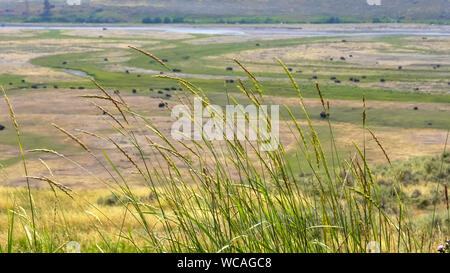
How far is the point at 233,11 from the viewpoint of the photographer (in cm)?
11994

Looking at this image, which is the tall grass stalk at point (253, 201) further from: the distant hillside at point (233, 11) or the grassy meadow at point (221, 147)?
the distant hillside at point (233, 11)

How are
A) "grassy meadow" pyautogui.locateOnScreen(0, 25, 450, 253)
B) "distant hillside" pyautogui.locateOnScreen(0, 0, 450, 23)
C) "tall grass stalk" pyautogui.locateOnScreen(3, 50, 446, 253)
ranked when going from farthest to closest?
"distant hillside" pyautogui.locateOnScreen(0, 0, 450, 23) < "grassy meadow" pyautogui.locateOnScreen(0, 25, 450, 253) < "tall grass stalk" pyautogui.locateOnScreen(3, 50, 446, 253)

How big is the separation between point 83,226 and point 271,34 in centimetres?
8351

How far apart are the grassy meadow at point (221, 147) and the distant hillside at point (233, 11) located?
2583 centimetres

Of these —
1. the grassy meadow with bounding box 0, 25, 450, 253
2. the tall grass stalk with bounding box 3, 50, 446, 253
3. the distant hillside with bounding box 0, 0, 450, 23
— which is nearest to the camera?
the tall grass stalk with bounding box 3, 50, 446, 253

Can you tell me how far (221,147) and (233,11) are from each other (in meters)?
119

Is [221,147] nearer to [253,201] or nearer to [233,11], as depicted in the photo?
[253,201]

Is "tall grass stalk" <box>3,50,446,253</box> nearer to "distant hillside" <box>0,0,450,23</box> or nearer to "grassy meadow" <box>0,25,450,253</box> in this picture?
"grassy meadow" <box>0,25,450,253</box>

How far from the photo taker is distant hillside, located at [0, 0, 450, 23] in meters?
111

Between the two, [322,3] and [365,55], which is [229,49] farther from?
[322,3]

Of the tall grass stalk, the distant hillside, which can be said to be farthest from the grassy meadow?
the distant hillside

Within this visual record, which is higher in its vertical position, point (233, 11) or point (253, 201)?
point (253, 201)

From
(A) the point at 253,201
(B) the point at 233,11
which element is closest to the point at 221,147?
(A) the point at 253,201

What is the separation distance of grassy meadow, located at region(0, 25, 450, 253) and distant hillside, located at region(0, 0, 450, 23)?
25.8 m
